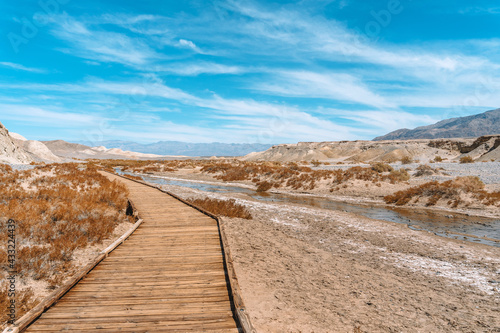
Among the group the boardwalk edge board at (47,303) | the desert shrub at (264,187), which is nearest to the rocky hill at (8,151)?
the desert shrub at (264,187)

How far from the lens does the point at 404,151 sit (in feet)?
228

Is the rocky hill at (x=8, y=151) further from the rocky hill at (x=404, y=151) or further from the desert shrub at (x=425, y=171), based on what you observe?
the rocky hill at (x=404, y=151)

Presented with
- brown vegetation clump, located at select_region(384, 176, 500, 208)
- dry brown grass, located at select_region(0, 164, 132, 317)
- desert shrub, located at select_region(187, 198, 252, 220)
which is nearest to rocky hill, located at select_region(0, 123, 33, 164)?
dry brown grass, located at select_region(0, 164, 132, 317)

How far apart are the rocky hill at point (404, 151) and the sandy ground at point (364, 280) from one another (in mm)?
47835

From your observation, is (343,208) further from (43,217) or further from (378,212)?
(43,217)

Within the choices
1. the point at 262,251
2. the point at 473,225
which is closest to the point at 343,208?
the point at 473,225

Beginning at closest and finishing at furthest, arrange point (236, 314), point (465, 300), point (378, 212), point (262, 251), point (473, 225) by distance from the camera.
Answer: point (236, 314), point (465, 300), point (262, 251), point (473, 225), point (378, 212)

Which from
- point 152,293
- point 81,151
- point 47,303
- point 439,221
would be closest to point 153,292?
point 152,293

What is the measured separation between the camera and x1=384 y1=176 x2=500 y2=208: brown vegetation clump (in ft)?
57.2

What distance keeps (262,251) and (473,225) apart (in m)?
11.5

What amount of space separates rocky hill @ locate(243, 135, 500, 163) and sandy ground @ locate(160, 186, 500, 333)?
1883 inches

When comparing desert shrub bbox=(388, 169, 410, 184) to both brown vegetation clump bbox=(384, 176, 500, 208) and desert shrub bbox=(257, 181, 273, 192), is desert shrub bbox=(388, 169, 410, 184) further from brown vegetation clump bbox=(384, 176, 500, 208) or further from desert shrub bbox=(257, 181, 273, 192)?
desert shrub bbox=(257, 181, 273, 192)

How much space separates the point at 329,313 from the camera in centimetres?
542

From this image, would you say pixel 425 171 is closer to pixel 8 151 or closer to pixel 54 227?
pixel 54 227
